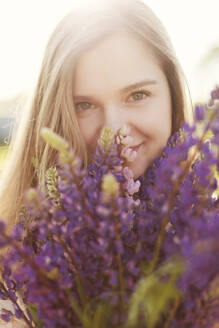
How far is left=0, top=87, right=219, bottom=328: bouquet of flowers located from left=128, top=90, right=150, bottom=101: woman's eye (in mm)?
476

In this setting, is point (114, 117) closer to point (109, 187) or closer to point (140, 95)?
point (140, 95)

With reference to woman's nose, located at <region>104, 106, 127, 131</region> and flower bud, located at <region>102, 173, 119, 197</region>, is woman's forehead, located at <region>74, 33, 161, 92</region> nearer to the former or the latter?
woman's nose, located at <region>104, 106, 127, 131</region>

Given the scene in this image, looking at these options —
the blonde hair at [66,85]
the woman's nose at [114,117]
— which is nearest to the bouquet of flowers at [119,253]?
the woman's nose at [114,117]

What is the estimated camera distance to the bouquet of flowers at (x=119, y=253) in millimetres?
481

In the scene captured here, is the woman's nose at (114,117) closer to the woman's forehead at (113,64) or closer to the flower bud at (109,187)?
the woman's forehead at (113,64)

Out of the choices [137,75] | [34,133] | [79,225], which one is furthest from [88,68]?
[79,225]

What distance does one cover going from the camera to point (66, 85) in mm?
1203

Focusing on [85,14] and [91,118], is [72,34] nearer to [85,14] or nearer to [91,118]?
[85,14]

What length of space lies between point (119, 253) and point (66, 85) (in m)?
0.76

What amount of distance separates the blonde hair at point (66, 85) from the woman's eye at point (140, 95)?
172 millimetres

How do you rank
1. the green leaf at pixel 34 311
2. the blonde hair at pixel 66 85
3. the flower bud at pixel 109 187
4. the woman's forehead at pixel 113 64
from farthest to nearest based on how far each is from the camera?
the blonde hair at pixel 66 85
the woman's forehead at pixel 113 64
the green leaf at pixel 34 311
the flower bud at pixel 109 187

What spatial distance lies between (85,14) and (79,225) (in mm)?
843

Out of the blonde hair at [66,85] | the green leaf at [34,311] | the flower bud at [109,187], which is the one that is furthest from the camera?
the blonde hair at [66,85]

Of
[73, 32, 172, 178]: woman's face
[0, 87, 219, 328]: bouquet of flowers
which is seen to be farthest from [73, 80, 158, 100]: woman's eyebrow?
[0, 87, 219, 328]: bouquet of flowers
